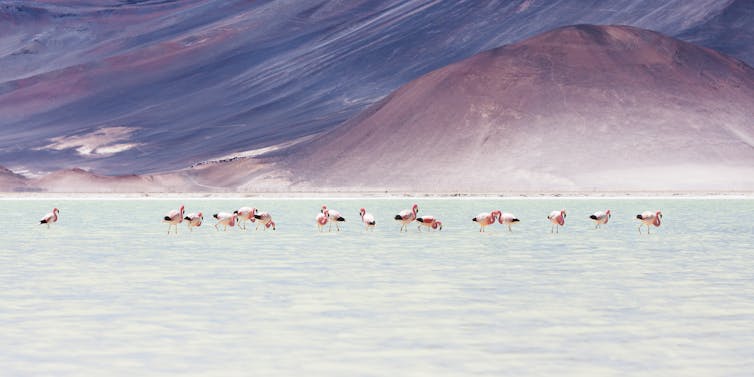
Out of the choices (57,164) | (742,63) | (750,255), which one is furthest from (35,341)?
(57,164)

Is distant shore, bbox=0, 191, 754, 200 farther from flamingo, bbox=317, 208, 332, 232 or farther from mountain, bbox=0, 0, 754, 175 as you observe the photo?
flamingo, bbox=317, 208, 332, 232

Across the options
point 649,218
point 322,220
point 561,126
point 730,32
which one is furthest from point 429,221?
point 730,32

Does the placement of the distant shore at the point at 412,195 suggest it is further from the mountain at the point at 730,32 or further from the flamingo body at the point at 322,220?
the mountain at the point at 730,32

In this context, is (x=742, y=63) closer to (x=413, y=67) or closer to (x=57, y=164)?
(x=413, y=67)

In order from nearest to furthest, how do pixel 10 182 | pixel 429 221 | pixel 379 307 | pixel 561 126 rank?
pixel 379 307
pixel 429 221
pixel 561 126
pixel 10 182

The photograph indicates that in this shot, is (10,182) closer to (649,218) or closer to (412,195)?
(412,195)

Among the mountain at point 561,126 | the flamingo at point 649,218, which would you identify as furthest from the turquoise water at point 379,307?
the mountain at point 561,126
